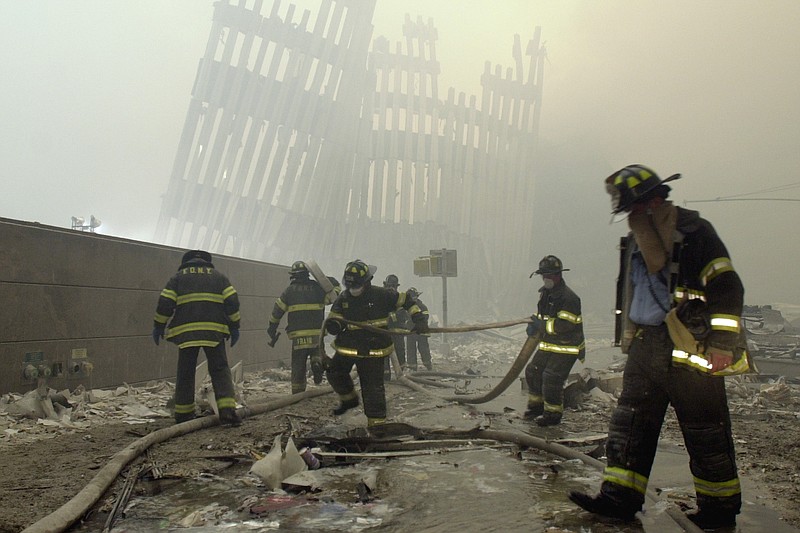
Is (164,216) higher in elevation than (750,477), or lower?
higher

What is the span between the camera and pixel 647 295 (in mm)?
3051

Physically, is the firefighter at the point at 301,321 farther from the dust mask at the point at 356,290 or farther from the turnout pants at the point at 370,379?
the dust mask at the point at 356,290

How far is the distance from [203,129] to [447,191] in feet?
32.0

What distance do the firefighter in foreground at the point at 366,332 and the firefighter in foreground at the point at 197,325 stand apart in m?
1.05

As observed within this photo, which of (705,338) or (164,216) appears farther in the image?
(164,216)

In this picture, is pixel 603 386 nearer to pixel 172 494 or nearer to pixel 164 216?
pixel 172 494

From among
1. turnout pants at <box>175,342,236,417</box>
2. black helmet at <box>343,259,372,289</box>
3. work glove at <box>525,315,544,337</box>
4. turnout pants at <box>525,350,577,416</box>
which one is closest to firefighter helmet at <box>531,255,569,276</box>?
work glove at <box>525,315,544,337</box>

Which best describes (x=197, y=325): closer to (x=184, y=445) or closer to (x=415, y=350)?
(x=184, y=445)

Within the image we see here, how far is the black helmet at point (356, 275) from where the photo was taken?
5.42 m

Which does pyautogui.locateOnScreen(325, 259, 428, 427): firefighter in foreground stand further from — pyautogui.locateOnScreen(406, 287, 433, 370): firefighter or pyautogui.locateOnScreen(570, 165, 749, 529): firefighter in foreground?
pyautogui.locateOnScreen(406, 287, 433, 370): firefighter

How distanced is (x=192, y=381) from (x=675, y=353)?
432cm

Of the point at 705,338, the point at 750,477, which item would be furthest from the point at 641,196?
the point at 750,477

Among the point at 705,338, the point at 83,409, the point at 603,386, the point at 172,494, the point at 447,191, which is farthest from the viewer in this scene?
the point at 447,191

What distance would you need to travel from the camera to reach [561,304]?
20.4ft
